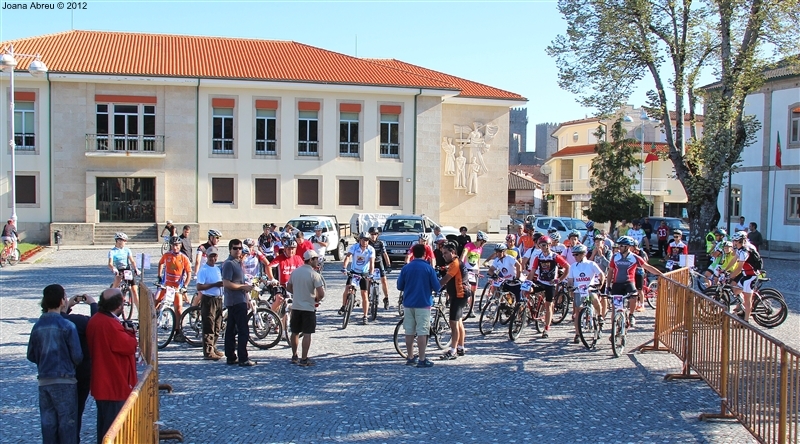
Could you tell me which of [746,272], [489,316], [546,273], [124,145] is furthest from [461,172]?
[546,273]

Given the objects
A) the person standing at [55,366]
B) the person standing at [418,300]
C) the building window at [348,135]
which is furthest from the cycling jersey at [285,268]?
the building window at [348,135]

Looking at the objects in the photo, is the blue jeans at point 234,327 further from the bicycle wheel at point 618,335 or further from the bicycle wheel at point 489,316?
the bicycle wheel at point 618,335

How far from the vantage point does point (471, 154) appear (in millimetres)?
45219

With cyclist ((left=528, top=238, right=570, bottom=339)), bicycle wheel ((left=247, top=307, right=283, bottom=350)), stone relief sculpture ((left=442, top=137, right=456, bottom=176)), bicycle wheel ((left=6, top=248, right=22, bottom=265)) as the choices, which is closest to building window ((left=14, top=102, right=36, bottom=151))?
bicycle wheel ((left=6, top=248, right=22, bottom=265))

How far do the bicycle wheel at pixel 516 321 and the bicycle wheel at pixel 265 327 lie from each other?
3.89 metres

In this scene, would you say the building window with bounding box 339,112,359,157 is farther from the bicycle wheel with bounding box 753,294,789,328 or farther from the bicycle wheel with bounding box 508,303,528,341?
the bicycle wheel with bounding box 508,303,528,341

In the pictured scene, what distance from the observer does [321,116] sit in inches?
1593

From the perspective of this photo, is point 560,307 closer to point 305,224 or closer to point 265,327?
point 265,327


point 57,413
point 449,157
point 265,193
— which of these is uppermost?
point 449,157

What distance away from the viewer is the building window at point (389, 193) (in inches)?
1642

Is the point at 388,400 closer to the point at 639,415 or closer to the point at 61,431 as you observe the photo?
the point at 639,415

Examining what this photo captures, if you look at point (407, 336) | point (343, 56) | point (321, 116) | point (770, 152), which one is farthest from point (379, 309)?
point (343, 56)

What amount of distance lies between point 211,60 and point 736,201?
29619 millimetres

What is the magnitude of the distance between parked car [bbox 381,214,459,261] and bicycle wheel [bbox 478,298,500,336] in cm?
1115
